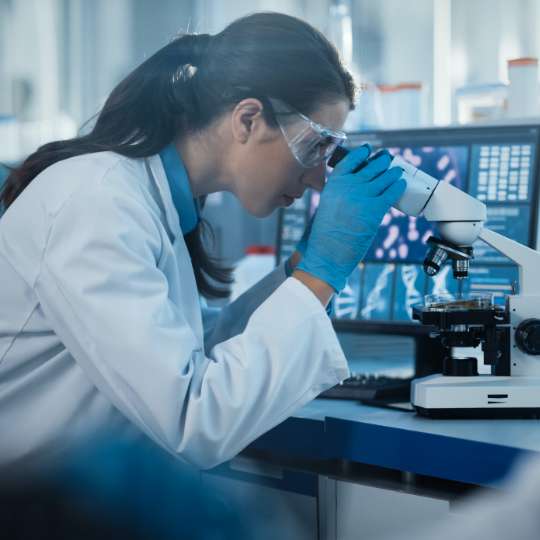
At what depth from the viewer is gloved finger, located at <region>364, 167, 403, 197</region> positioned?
4.31 feet

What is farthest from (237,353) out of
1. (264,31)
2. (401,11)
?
(401,11)

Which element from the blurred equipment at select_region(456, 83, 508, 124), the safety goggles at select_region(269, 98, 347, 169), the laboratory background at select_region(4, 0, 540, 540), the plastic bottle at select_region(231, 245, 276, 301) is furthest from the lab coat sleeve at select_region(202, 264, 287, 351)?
the blurred equipment at select_region(456, 83, 508, 124)

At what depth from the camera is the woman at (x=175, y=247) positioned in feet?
3.60

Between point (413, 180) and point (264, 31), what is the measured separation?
35cm

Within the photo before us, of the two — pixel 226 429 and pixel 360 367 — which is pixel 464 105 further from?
pixel 226 429

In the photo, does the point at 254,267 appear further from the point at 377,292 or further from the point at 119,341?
the point at 119,341

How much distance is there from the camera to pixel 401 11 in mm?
2781

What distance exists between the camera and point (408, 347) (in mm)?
2014

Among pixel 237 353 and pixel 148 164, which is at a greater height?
pixel 148 164

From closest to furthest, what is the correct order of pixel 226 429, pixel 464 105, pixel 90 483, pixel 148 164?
1. pixel 226 429
2. pixel 90 483
3. pixel 148 164
4. pixel 464 105

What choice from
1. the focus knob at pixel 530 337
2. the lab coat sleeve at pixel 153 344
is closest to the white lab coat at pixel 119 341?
the lab coat sleeve at pixel 153 344

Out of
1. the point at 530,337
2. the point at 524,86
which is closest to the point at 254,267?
the point at 524,86

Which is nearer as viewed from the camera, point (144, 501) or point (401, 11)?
point (144, 501)

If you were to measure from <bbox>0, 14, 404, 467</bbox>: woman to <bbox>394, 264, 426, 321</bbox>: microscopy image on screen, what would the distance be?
15.1 inches
